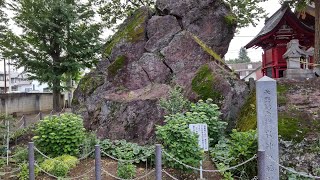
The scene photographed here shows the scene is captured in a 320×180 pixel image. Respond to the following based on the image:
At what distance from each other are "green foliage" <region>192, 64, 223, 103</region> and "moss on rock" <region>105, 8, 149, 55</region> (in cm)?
306

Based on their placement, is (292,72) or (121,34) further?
(121,34)

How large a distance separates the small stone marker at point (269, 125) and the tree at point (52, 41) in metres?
12.8

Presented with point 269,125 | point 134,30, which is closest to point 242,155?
point 269,125

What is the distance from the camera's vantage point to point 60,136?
8.10m

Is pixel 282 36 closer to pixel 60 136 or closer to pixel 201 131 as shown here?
pixel 201 131

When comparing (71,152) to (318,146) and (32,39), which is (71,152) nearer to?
(318,146)

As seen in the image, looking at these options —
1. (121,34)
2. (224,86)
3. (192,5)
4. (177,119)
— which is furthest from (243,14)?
(177,119)

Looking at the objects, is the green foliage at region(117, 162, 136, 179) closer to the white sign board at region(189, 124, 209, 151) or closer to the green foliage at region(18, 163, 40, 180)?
the white sign board at region(189, 124, 209, 151)

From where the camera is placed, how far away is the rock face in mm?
9750

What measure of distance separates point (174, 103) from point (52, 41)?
1045 centimetres

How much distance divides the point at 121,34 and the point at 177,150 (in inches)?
290

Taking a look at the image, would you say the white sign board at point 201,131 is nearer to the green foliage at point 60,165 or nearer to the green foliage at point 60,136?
the green foliage at point 60,165

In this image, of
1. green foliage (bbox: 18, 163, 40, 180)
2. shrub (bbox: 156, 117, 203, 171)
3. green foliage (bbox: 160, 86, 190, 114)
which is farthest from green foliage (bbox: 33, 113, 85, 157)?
shrub (bbox: 156, 117, 203, 171)

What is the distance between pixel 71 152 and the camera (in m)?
8.24
